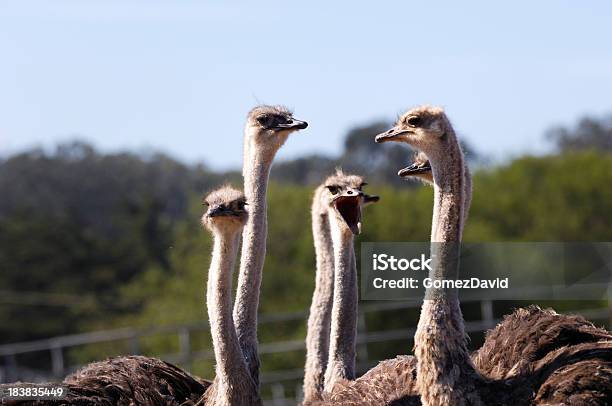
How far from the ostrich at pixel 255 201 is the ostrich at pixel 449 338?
126cm

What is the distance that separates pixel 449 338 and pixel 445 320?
88 mm

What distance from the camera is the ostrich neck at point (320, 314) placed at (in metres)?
8.52

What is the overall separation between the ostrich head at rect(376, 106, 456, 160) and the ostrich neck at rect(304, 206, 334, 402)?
2196 mm

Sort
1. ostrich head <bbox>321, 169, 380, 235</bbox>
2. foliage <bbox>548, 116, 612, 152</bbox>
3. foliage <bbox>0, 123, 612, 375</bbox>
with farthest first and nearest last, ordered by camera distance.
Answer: foliage <bbox>548, 116, 612, 152</bbox>
foliage <bbox>0, 123, 612, 375</bbox>
ostrich head <bbox>321, 169, 380, 235</bbox>

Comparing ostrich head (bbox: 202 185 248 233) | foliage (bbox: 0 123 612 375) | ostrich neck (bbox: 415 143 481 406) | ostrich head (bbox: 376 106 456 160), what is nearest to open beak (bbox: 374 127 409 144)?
ostrich head (bbox: 376 106 456 160)

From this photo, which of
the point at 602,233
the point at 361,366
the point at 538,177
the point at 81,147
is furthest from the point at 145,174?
the point at 361,366

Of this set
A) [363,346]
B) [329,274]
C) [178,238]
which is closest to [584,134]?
[178,238]

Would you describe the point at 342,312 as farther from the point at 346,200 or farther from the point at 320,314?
the point at 346,200

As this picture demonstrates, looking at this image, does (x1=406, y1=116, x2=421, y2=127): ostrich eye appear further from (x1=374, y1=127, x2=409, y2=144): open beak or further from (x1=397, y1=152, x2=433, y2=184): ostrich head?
(x1=397, y1=152, x2=433, y2=184): ostrich head

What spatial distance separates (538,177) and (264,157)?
42.5 meters

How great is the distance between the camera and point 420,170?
784 centimetres

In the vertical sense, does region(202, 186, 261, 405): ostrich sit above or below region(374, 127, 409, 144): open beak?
below

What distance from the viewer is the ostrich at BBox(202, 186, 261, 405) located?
6.79 metres

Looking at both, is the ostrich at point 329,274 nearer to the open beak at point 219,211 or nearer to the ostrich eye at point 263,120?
the ostrich eye at point 263,120
